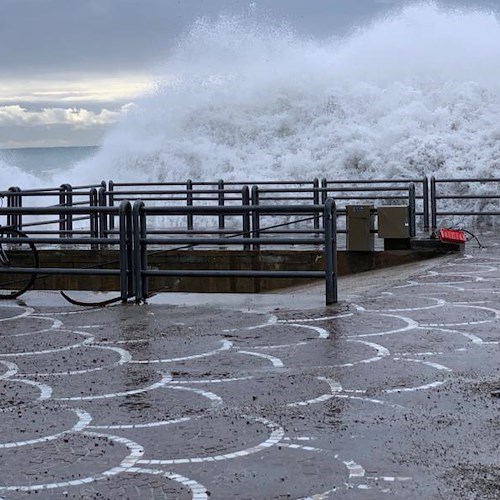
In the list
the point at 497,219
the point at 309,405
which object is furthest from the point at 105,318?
the point at 497,219

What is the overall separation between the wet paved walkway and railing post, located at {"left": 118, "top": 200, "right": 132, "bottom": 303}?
15.0 inches

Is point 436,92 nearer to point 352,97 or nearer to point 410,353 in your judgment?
point 352,97

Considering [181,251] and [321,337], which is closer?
[321,337]

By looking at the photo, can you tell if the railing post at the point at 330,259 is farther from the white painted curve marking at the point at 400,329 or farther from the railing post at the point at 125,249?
the railing post at the point at 125,249

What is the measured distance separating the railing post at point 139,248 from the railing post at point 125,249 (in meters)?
0.09

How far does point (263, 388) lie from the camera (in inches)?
303

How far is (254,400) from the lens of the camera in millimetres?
7355

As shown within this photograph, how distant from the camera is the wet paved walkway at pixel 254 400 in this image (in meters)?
5.68

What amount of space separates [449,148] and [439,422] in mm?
26294

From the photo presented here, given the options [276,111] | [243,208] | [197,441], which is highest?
[276,111]

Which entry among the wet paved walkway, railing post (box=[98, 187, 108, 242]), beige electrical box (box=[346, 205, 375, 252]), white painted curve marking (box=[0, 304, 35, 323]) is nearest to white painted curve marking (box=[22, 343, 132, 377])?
the wet paved walkway

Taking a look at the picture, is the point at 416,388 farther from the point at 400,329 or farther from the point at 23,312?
the point at 23,312

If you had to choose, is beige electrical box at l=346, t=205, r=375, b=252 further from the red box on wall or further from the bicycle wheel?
the bicycle wheel

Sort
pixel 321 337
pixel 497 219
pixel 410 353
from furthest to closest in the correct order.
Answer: pixel 497 219, pixel 321 337, pixel 410 353
